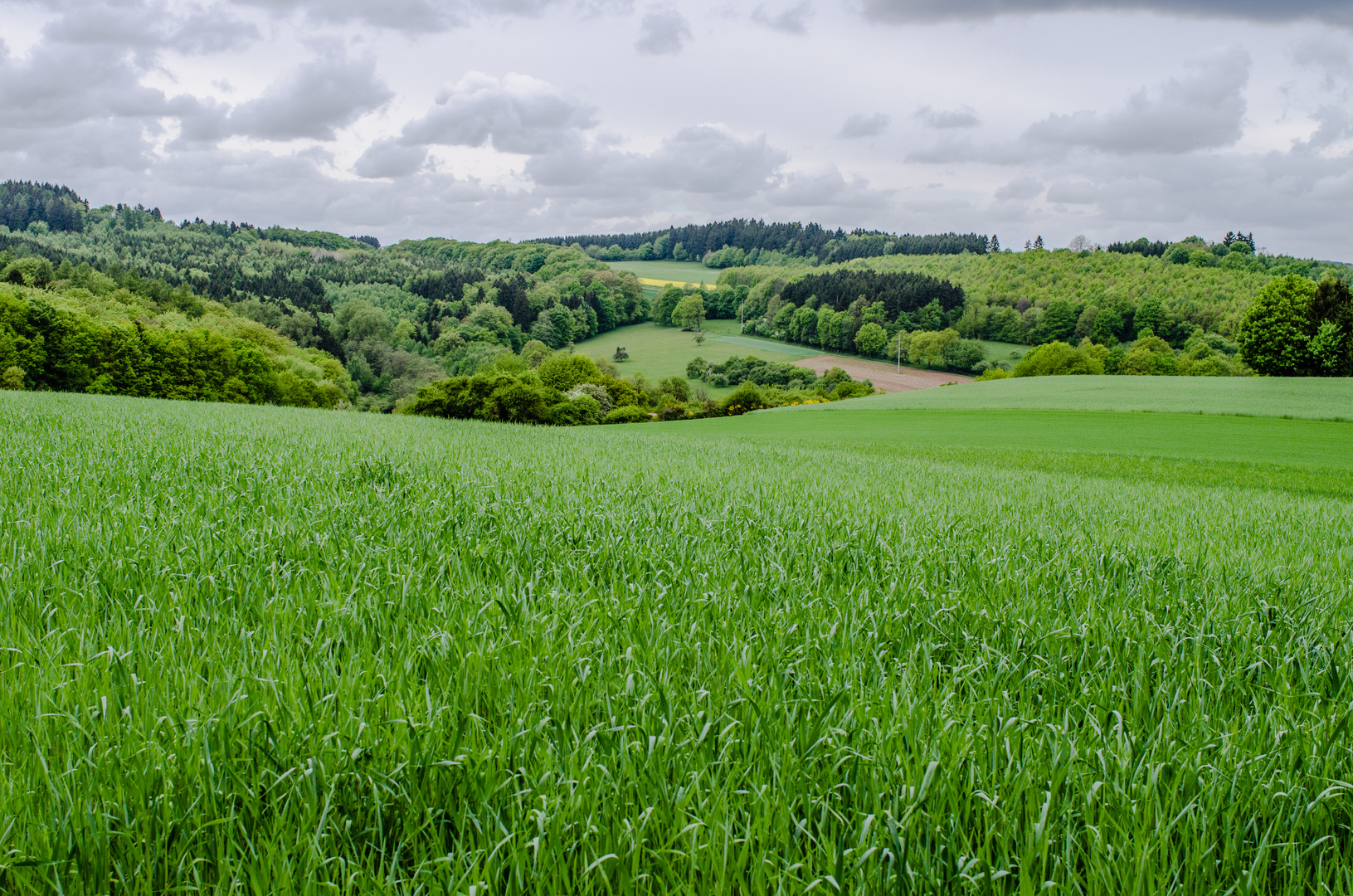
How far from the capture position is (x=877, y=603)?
374cm

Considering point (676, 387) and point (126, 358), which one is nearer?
point (126, 358)

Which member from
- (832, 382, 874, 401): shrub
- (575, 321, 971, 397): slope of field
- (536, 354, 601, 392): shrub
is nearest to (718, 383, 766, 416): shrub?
(832, 382, 874, 401): shrub

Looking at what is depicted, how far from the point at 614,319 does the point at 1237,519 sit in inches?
5659

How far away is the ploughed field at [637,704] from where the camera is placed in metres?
1.75

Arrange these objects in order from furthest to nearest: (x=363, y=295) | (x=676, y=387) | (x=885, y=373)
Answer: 1. (x=363, y=295)
2. (x=885, y=373)
3. (x=676, y=387)

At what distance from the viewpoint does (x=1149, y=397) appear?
50.4 m

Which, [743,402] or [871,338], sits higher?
[871,338]

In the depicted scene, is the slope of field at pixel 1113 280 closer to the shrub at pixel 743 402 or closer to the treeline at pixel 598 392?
the treeline at pixel 598 392

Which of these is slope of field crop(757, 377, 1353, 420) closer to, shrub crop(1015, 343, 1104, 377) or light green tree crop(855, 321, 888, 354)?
shrub crop(1015, 343, 1104, 377)

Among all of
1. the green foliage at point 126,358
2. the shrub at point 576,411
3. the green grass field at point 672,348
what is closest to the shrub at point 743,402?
the shrub at point 576,411

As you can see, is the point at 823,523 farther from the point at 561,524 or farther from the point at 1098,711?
the point at 1098,711

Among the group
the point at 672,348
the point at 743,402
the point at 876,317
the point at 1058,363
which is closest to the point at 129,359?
the point at 743,402

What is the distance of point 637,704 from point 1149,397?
197ft

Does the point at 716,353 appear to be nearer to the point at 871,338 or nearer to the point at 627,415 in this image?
the point at 871,338
